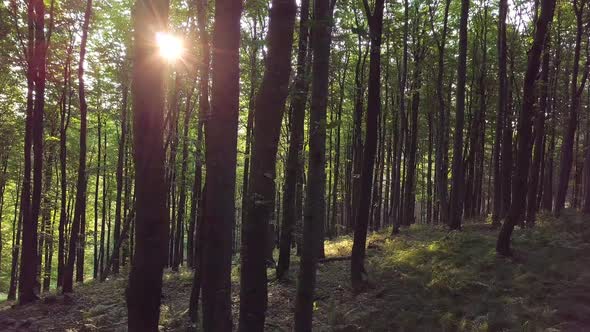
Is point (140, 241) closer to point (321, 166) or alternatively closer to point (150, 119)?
point (150, 119)

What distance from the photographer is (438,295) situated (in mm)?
9078

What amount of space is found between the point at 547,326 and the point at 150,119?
7.02m

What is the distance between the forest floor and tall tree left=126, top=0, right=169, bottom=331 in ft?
15.2

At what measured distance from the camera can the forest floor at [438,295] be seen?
7.92m

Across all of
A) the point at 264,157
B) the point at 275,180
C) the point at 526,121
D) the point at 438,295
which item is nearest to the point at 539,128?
the point at 526,121

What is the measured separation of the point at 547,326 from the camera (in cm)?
720

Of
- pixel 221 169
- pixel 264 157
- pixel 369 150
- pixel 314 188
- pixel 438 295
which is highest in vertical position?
pixel 369 150

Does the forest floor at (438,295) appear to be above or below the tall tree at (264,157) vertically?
below

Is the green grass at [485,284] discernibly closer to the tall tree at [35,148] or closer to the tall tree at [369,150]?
the tall tree at [369,150]

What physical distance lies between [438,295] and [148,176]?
6746 millimetres

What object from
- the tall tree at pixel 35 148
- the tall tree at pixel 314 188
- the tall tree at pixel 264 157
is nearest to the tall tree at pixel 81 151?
the tall tree at pixel 35 148

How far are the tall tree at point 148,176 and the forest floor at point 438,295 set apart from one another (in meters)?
4.64

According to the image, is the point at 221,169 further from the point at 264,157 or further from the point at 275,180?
Result: the point at 275,180

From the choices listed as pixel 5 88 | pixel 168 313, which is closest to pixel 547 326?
A: pixel 168 313
